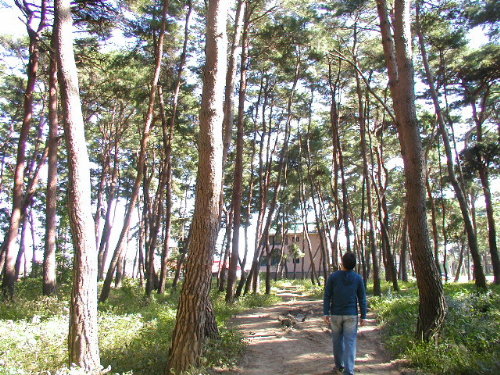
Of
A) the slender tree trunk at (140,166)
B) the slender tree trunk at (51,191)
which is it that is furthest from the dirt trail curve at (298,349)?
the slender tree trunk at (51,191)

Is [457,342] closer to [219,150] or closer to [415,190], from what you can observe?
[415,190]

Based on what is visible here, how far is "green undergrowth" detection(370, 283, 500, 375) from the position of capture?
4.81 metres

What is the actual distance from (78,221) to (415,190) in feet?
17.7

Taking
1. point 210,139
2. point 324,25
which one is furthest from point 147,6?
point 210,139

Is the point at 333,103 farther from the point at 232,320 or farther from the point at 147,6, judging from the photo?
the point at 232,320

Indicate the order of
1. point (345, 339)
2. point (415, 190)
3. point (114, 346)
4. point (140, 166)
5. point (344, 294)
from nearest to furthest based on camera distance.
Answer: point (345, 339)
point (344, 294)
point (114, 346)
point (415, 190)
point (140, 166)

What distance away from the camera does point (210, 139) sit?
17.9 feet

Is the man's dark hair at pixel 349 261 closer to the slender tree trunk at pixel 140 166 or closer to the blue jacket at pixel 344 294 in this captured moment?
the blue jacket at pixel 344 294

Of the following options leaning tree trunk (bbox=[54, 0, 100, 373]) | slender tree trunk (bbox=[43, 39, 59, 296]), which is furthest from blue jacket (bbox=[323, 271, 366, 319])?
slender tree trunk (bbox=[43, 39, 59, 296])

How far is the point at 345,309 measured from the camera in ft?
16.5

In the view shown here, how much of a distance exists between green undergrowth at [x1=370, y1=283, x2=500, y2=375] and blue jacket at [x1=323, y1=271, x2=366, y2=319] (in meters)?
1.20

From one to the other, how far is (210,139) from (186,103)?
1301 cm

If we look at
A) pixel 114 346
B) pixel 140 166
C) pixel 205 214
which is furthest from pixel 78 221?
pixel 140 166

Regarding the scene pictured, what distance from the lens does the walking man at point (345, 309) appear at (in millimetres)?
4941
